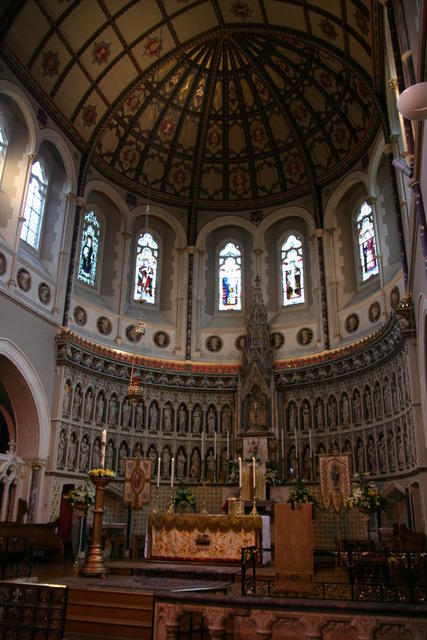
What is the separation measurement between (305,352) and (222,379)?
369 cm

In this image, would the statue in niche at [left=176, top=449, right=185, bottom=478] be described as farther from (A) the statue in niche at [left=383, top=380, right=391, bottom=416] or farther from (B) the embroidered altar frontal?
(A) the statue in niche at [left=383, top=380, right=391, bottom=416]

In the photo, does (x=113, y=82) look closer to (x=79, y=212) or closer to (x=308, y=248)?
(x=79, y=212)

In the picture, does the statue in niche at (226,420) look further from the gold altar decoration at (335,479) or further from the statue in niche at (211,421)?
the gold altar decoration at (335,479)

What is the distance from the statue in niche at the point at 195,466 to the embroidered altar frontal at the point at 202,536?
749 cm

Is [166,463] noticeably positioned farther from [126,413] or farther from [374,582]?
[374,582]

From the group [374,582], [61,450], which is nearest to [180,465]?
[61,450]

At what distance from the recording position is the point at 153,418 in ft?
76.0

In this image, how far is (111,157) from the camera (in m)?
25.0

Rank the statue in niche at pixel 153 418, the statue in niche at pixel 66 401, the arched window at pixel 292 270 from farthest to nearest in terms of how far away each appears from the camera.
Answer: the arched window at pixel 292 270, the statue in niche at pixel 153 418, the statue in niche at pixel 66 401

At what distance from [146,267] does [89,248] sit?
2994 mm

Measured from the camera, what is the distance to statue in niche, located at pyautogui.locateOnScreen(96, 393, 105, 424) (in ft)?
70.9

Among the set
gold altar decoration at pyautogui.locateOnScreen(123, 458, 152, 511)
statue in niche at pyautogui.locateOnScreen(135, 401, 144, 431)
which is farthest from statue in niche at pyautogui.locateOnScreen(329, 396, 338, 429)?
statue in niche at pyautogui.locateOnScreen(135, 401, 144, 431)

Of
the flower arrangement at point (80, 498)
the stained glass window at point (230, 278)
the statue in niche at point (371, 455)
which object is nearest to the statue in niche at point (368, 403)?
the statue in niche at point (371, 455)

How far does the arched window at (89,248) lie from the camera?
77.3 ft
